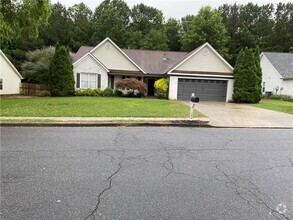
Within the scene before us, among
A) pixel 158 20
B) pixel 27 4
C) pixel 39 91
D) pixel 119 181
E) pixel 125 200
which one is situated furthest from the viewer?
pixel 158 20

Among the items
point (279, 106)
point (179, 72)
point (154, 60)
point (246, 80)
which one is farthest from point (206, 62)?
point (279, 106)

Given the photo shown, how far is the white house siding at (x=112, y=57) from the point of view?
26406 mm

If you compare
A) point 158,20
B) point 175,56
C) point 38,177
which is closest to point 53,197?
point 38,177

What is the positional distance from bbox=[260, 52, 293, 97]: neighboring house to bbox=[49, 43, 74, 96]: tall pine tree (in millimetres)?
23815

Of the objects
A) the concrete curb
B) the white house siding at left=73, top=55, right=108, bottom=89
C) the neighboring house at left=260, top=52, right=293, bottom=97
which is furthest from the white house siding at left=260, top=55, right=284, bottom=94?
the concrete curb

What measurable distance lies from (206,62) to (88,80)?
11.9 m

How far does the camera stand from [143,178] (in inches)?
173

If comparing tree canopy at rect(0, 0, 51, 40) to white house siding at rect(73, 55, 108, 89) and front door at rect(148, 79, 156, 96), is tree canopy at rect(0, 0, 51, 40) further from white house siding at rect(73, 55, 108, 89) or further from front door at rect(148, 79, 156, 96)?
front door at rect(148, 79, 156, 96)

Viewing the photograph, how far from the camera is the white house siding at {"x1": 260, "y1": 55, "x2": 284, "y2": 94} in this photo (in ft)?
98.3

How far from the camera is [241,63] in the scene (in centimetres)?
2391

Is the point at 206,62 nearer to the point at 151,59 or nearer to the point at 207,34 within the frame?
the point at 151,59

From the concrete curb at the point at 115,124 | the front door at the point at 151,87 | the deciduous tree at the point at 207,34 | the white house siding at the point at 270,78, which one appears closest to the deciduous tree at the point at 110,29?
the deciduous tree at the point at 207,34

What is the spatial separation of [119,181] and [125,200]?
0.70 metres

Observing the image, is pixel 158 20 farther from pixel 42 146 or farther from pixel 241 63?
pixel 42 146
